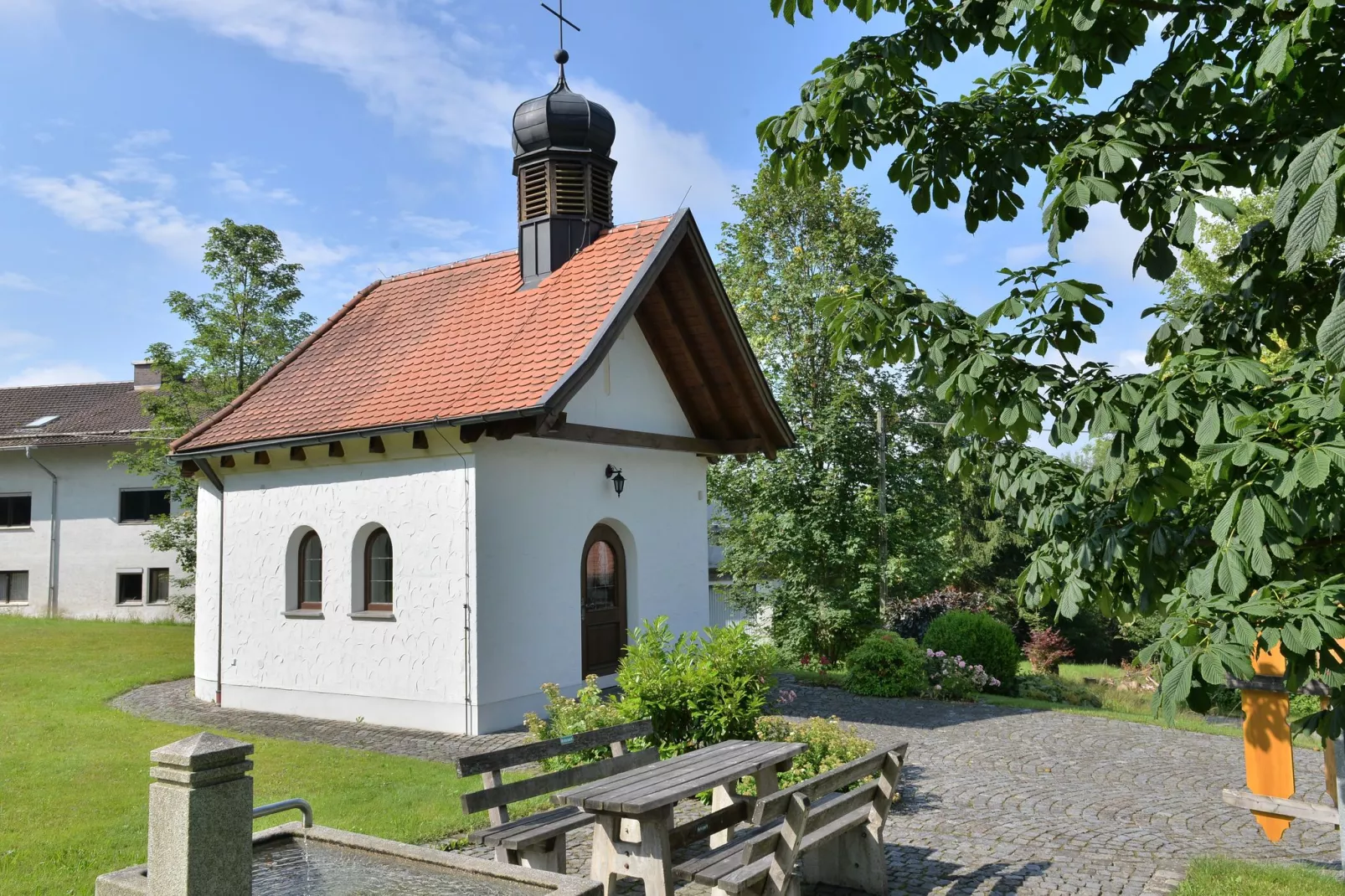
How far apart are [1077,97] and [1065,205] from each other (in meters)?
1.21

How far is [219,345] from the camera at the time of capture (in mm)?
21922

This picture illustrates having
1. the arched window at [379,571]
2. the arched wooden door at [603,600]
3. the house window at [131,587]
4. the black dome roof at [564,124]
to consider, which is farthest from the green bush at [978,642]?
the house window at [131,587]

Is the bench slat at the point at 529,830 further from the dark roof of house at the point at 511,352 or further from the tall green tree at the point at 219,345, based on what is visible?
the tall green tree at the point at 219,345

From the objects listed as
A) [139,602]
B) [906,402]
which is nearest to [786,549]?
[906,402]

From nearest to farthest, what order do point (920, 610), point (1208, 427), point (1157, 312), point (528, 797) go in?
point (1208, 427), point (1157, 312), point (528, 797), point (920, 610)

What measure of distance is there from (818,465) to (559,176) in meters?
7.62

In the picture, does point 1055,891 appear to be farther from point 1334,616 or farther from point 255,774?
point 255,774

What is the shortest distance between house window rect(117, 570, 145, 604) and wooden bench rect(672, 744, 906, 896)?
26.5 m

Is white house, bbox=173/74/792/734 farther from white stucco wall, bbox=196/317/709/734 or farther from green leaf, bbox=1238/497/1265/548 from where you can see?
green leaf, bbox=1238/497/1265/548

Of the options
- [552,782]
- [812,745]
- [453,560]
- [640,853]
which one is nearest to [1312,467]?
[640,853]

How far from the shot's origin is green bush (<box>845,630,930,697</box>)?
14.9 metres

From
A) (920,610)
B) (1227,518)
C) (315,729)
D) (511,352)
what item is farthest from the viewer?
(920,610)

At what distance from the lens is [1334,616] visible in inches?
116

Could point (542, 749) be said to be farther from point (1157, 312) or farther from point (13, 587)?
point (13, 587)
